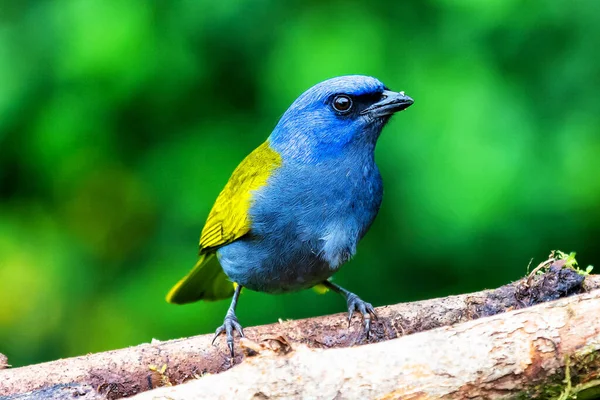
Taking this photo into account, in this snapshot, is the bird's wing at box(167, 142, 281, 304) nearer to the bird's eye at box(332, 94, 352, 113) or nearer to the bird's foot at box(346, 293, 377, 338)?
the bird's eye at box(332, 94, 352, 113)

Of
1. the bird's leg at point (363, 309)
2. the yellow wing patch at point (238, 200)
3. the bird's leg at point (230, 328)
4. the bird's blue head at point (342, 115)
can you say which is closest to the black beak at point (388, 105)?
the bird's blue head at point (342, 115)

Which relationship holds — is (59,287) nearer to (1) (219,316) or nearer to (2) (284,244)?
(1) (219,316)

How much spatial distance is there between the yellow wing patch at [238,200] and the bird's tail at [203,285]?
20cm

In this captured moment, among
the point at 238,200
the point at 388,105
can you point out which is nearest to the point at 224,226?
the point at 238,200

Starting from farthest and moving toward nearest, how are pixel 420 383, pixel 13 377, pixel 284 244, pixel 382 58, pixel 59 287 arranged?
pixel 59 287 → pixel 382 58 → pixel 284 244 → pixel 13 377 → pixel 420 383

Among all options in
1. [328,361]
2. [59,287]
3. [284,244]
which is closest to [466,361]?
[328,361]

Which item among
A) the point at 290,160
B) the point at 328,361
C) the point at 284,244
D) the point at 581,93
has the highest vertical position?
the point at 581,93

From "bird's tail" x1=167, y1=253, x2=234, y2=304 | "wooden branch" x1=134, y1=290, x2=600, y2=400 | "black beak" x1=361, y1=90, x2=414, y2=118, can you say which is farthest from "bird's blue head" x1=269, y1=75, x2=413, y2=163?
"wooden branch" x1=134, y1=290, x2=600, y2=400

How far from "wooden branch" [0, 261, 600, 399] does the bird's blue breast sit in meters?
0.27

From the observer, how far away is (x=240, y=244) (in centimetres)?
379

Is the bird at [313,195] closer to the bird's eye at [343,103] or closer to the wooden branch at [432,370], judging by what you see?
the bird's eye at [343,103]

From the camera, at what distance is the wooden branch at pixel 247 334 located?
3.27 metres

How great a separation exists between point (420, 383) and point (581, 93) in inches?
94.9

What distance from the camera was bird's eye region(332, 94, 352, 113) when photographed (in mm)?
3621
